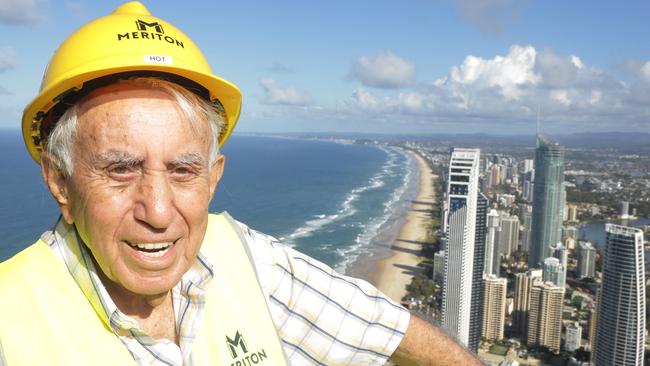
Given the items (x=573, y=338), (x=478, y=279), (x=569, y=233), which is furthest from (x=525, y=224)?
(x=573, y=338)

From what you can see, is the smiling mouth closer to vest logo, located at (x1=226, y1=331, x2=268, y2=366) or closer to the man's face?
the man's face

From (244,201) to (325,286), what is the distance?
93.3 feet

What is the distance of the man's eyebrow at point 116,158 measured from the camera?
2.24 feet

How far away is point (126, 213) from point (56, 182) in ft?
0.45

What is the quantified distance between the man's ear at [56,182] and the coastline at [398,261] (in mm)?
13492

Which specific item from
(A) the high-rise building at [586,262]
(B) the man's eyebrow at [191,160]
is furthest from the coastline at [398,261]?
(B) the man's eyebrow at [191,160]

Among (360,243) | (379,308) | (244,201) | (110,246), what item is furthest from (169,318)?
(244,201)

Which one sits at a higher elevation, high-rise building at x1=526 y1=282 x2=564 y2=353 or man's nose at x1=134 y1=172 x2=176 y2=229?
man's nose at x1=134 y1=172 x2=176 y2=229

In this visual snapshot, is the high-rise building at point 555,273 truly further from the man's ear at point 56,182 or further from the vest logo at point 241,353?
the man's ear at point 56,182

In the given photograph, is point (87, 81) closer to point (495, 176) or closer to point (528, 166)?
point (495, 176)

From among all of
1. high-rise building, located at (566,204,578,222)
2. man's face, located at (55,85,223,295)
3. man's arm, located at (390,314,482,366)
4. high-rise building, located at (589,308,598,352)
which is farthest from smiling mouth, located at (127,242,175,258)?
high-rise building, located at (566,204,578,222)

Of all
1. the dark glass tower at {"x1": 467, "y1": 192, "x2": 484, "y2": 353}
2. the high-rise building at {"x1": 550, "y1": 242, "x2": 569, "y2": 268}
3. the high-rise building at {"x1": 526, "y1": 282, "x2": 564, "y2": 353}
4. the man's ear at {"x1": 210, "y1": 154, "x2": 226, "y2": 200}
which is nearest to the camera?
the man's ear at {"x1": 210, "y1": 154, "x2": 226, "y2": 200}

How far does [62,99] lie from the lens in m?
0.72

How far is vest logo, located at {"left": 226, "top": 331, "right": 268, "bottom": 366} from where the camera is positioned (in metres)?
0.78
